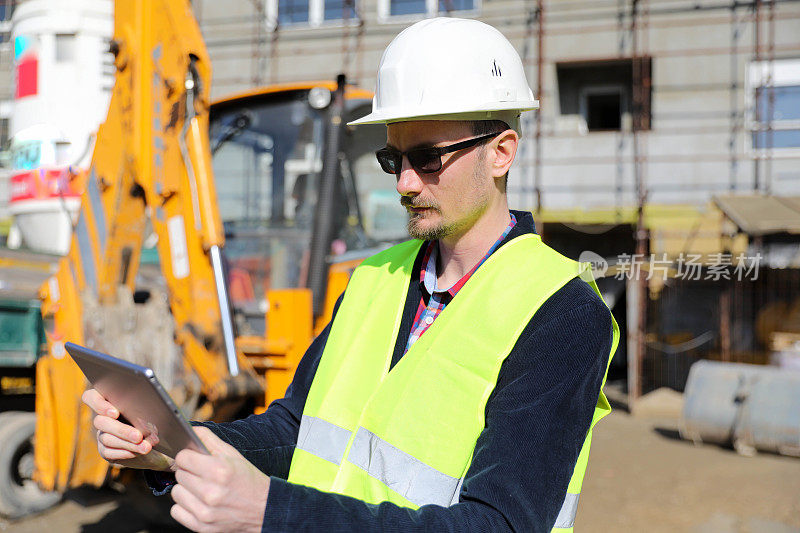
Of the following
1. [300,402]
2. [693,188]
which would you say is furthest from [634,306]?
[300,402]

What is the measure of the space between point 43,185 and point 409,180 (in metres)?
5.85

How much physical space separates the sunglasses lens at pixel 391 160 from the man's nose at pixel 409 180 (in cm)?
4

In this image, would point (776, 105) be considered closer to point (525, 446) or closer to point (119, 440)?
point (525, 446)

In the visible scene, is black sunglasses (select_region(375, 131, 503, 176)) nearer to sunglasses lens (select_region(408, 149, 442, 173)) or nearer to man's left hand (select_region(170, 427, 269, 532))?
sunglasses lens (select_region(408, 149, 442, 173))

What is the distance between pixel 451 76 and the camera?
1.76m

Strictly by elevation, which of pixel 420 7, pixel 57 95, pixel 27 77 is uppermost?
pixel 420 7

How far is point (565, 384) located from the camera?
1.41 m

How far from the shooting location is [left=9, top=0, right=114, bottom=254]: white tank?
6.54 m

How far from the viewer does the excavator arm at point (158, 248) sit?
4.42 meters

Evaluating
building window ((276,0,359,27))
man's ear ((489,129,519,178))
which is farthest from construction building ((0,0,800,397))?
man's ear ((489,129,519,178))

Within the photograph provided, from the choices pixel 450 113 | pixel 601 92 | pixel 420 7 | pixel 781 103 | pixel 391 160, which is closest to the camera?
pixel 450 113

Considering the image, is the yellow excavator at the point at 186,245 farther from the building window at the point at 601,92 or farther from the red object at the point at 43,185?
the building window at the point at 601,92

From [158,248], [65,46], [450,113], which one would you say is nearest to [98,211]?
[158,248]

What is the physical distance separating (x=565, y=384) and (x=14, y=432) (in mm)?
5352
